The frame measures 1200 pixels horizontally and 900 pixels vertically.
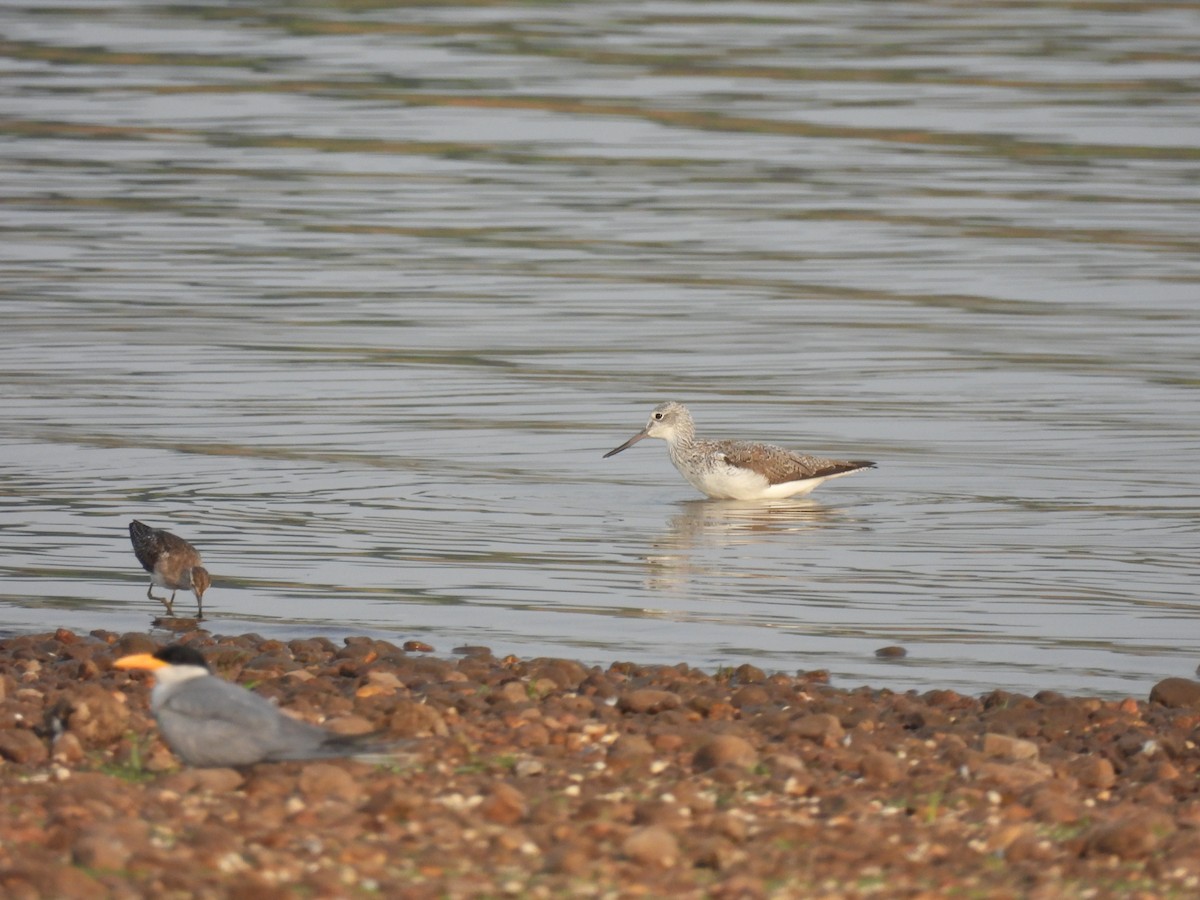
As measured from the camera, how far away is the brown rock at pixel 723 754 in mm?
8242

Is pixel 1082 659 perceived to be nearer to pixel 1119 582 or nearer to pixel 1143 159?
pixel 1119 582

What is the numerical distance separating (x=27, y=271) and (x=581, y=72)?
1693cm

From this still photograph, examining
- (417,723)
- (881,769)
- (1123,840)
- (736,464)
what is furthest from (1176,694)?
(736,464)

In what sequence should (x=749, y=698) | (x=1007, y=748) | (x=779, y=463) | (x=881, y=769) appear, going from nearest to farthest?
(x=881, y=769), (x=1007, y=748), (x=749, y=698), (x=779, y=463)

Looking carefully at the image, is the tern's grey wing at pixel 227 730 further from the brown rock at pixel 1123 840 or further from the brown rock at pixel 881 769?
the brown rock at pixel 1123 840

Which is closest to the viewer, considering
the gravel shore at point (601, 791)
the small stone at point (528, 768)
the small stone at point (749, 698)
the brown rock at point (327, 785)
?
the gravel shore at point (601, 791)

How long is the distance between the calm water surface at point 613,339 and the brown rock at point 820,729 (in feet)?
5.65

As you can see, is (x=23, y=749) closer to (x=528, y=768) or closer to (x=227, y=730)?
(x=227, y=730)

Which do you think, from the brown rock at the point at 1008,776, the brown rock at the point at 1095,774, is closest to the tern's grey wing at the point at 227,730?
the brown rock at the point at 1008,776

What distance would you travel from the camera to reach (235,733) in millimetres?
7586

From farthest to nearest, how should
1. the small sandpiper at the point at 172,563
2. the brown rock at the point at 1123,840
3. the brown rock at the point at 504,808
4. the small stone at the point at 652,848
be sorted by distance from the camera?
1. the small sandpiper at the point at 172,563
2. the brown rock at the point at 504,808
3. the brown rock at the point at 1123,840
4. the small stone at the point at 652,848

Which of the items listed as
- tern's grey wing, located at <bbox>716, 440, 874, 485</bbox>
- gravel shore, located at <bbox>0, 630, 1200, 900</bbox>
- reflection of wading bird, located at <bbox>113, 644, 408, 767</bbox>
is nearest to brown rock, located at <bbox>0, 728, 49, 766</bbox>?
gravel shore, located at <bbox>0, 630, 1200, 900</bbox>

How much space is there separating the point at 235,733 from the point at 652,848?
1.55 meters

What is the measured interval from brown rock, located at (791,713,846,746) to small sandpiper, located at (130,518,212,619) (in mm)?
3957
